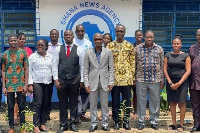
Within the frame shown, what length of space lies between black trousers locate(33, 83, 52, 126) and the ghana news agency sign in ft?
6.59

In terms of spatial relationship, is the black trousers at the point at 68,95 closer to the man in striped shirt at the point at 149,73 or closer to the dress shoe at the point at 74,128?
the dress shoe at the point at 74,128

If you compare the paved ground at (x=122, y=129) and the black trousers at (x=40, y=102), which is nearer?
the black trousers at (x=40, y=102)

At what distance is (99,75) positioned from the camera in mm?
5578

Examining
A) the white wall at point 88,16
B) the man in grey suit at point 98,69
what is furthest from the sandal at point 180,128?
the white wall at point 88,16

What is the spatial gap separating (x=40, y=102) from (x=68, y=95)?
53cm

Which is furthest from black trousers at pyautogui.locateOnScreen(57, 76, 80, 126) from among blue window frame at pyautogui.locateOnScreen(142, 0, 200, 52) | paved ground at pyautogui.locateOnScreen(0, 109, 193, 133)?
blue window frame at pyautogui.locateOnScreen(142, 0, 200, 52)

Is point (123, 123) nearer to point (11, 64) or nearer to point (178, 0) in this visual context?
point (11, 64)

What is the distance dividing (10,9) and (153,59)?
12.2 feet

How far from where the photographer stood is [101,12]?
7.23 m

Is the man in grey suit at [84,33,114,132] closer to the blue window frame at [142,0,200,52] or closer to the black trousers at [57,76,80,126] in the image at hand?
the black trousers at [57,76,80,126]

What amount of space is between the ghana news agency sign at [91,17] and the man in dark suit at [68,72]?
1647mm

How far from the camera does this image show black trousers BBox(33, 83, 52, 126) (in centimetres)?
552

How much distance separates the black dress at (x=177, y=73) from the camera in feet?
18.5

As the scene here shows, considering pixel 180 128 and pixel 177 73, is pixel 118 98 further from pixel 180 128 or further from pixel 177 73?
pixel 180 128
